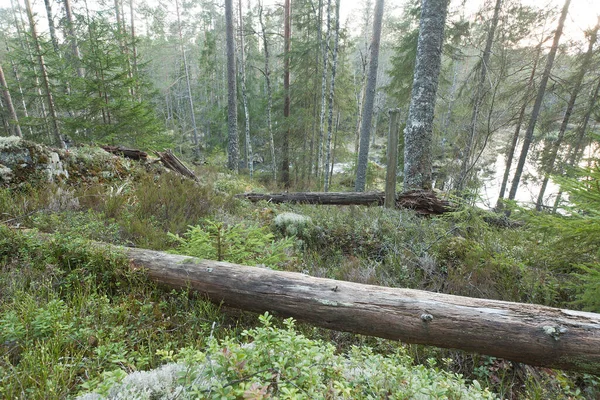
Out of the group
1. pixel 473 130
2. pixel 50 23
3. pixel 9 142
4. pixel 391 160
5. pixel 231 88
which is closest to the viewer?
pixel 9 142

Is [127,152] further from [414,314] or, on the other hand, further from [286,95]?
[286,95]

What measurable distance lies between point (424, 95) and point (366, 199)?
2.74 metres

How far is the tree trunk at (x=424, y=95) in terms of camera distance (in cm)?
641

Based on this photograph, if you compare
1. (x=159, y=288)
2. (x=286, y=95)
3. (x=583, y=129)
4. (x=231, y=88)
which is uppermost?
(x=231, y=88)

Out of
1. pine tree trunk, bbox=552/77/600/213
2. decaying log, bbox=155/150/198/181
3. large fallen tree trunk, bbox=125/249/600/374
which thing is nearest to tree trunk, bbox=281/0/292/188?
decaying log, bbox=155/150/198/181

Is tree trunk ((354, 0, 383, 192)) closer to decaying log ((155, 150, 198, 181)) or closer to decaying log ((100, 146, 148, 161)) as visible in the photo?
decaying log ((155, 150, 198, 181))

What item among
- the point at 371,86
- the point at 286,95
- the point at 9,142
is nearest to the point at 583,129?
the point at 371,86

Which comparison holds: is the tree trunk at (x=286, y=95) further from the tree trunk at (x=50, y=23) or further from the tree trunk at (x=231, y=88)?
the tree trunk at (x=50, y=23)

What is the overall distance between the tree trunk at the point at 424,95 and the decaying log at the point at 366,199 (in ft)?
2.34

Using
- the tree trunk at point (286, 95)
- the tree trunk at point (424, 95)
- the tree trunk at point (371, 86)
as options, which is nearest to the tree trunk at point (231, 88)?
the tree trunk at point (286, 95)

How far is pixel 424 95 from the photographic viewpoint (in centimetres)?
664

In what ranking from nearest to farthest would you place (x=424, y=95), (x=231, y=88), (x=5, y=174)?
(x=5, y=174) < (x=424, y=95) < (x=231, y=88)

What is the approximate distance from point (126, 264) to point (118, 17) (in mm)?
23131


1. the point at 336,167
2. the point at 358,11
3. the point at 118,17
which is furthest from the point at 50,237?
the point at 358,11
